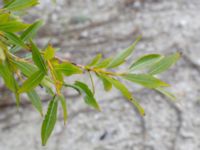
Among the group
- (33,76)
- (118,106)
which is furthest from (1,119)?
(33,76)

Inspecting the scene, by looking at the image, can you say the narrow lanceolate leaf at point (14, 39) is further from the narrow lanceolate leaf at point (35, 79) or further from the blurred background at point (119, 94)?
the blurred background at point (119, 94)

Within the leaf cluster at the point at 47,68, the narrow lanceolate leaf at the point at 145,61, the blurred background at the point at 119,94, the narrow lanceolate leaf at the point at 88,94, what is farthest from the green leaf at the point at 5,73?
the blurred background at the point at 119,94

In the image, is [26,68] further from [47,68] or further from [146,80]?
[146,80]

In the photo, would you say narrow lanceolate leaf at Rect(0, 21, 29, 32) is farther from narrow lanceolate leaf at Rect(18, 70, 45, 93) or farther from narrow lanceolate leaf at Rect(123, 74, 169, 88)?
narrow lanceolate leaf at Rect(123, 74, 169, 88)

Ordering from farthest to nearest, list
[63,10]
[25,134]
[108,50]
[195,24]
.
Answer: [63,10] → [195,24] → [108,50] → [25,134]

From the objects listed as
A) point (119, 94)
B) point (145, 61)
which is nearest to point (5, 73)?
point (145, 61)

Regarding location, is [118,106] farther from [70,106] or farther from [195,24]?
[195,24]

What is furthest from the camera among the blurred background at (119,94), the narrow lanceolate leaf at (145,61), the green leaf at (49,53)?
the blurred background at (119,94)

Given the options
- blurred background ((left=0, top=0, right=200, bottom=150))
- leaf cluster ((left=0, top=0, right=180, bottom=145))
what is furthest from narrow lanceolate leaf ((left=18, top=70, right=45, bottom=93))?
blurred background ((left=0, top=0, right=200, bottom=150))
